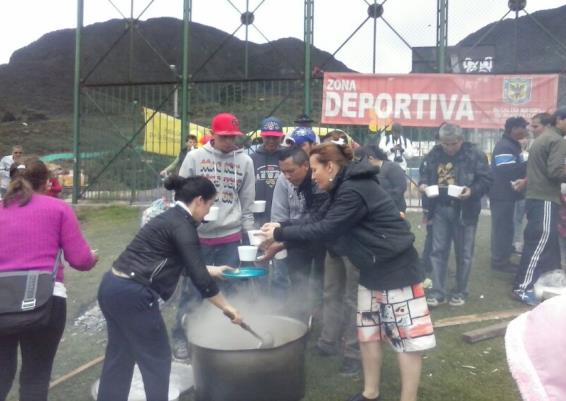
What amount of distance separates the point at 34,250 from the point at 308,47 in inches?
331

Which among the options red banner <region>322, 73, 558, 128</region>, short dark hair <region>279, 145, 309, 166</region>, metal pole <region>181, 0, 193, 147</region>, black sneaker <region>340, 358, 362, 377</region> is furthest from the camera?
metal pole <region>181, 0, 193, 147</region>

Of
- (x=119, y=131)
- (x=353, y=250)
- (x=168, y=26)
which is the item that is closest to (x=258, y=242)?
(x=353, y=250)

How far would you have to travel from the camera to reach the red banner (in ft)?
32.0

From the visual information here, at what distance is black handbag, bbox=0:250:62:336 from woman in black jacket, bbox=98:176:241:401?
0.31 metres

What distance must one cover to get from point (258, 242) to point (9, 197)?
1637 millimetres

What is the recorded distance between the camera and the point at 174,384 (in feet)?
13.6

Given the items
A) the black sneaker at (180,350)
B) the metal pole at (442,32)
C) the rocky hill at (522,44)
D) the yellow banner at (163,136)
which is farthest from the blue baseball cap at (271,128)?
the yellow banner at (163,136)

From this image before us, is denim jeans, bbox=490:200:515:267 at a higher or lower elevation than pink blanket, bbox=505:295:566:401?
lower

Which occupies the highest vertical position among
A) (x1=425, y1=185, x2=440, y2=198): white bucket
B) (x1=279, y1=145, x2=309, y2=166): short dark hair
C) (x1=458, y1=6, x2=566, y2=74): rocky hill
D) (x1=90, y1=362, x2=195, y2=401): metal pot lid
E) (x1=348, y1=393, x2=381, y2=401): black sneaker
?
(x1=458, y1=6, x2=566, y2=74): rocky hill

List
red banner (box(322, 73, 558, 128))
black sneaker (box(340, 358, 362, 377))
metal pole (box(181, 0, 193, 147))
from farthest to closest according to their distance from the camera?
metal pole (box(181, 0, 193, 147)) < red banner (box(322, 73, 558, 128)) < black sneaker (box(340, 358, 362, 377))

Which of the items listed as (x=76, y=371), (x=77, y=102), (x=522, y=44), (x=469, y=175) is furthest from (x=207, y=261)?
(x=522, y=44)

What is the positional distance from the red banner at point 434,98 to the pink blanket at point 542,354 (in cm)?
909

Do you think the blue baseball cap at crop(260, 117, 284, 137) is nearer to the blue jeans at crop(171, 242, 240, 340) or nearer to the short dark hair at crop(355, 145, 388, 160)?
the short dark hair at crop(355, 145, 388, 160)

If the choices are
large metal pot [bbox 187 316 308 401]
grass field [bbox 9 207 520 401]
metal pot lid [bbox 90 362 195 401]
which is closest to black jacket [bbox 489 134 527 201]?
grass field [bbox 9 207 520 401]
